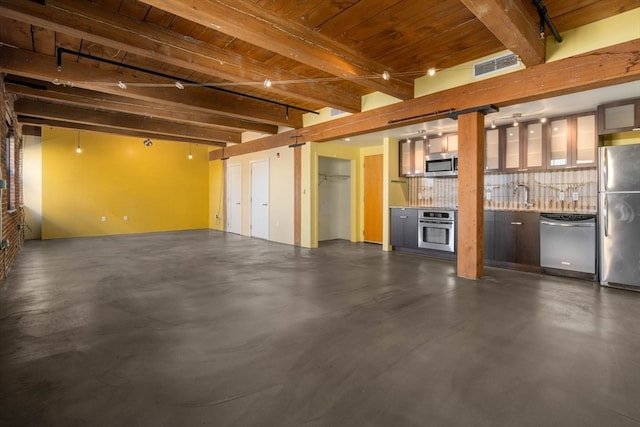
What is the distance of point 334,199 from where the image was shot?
8.83 m

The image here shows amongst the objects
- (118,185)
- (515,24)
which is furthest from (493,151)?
(118,185)

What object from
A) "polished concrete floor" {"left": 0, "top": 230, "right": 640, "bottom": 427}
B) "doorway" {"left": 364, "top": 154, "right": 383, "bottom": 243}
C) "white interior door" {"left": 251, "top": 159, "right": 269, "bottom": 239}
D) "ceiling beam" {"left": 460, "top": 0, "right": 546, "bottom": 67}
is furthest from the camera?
"white interior door" {"left": 251, "top": 159, "right": 269, "bottom": 239}

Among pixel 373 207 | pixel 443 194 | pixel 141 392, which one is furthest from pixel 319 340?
pixel 373 207

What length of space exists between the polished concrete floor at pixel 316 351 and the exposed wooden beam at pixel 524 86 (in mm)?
2265

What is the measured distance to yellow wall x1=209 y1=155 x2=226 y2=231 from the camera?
10500 mm

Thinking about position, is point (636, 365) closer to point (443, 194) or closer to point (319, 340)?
point (319, 340)

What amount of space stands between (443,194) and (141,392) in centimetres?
617

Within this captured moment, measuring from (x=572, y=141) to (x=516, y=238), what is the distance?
5.18 feet

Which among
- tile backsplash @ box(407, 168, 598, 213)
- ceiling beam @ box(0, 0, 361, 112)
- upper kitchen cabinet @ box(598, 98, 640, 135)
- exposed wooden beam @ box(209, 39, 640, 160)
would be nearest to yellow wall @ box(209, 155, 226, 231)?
exposed wooden beam @ box(209, 39, 640, 160)

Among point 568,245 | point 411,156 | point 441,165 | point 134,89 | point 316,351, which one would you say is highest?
point 134,89

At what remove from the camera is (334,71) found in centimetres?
388

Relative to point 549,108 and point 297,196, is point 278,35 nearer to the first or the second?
point 549,108

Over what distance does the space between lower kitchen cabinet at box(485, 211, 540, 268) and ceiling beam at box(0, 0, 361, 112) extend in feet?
11.8

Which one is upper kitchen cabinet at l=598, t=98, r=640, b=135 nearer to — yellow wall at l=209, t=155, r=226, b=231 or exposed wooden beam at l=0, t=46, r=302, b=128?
exposed wooden beam at l=0, t=46, r=302, b=128
